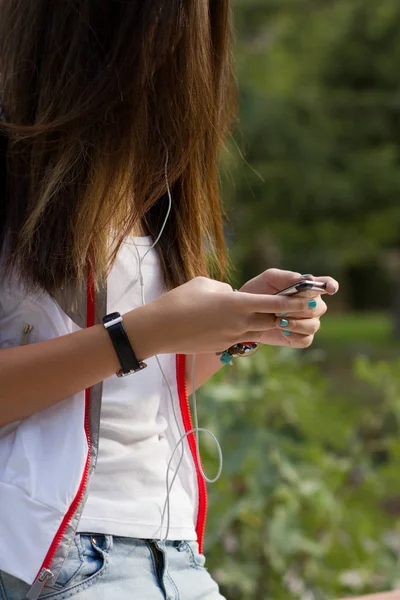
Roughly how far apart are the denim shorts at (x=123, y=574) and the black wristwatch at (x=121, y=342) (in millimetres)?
208

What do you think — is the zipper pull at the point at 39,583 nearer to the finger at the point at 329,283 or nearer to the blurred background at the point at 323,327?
the finger at the point at 329,283

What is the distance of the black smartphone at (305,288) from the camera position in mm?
966

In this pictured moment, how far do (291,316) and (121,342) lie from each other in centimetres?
20

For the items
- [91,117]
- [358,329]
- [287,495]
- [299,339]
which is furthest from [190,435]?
[358,329]

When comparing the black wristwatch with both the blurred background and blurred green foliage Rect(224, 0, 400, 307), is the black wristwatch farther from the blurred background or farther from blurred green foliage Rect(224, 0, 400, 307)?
blurred green foliage Rect(224, 0, 400, 307)

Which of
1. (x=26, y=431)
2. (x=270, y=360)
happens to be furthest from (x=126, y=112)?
(x=270, y=360)

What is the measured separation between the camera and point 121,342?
96 cm

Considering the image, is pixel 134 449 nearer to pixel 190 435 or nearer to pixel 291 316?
pixel 190 435

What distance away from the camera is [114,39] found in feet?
3.33

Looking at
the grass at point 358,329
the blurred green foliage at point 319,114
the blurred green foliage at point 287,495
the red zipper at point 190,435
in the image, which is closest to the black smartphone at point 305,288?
the red zipper at point 190,435

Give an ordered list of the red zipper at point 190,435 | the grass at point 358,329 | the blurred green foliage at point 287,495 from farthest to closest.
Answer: the grass at point 358,329 → the blurred green foliage at point 287,495 → the red zipper at point 190,435

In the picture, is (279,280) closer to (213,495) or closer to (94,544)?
(94,544)

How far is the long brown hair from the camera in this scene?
100 cm

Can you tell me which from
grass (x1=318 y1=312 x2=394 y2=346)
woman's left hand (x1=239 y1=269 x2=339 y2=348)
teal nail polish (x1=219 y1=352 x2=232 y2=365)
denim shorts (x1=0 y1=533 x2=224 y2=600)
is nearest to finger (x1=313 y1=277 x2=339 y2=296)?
woman's left hand (x1=239 y1=269 x2=339 y2=348)
